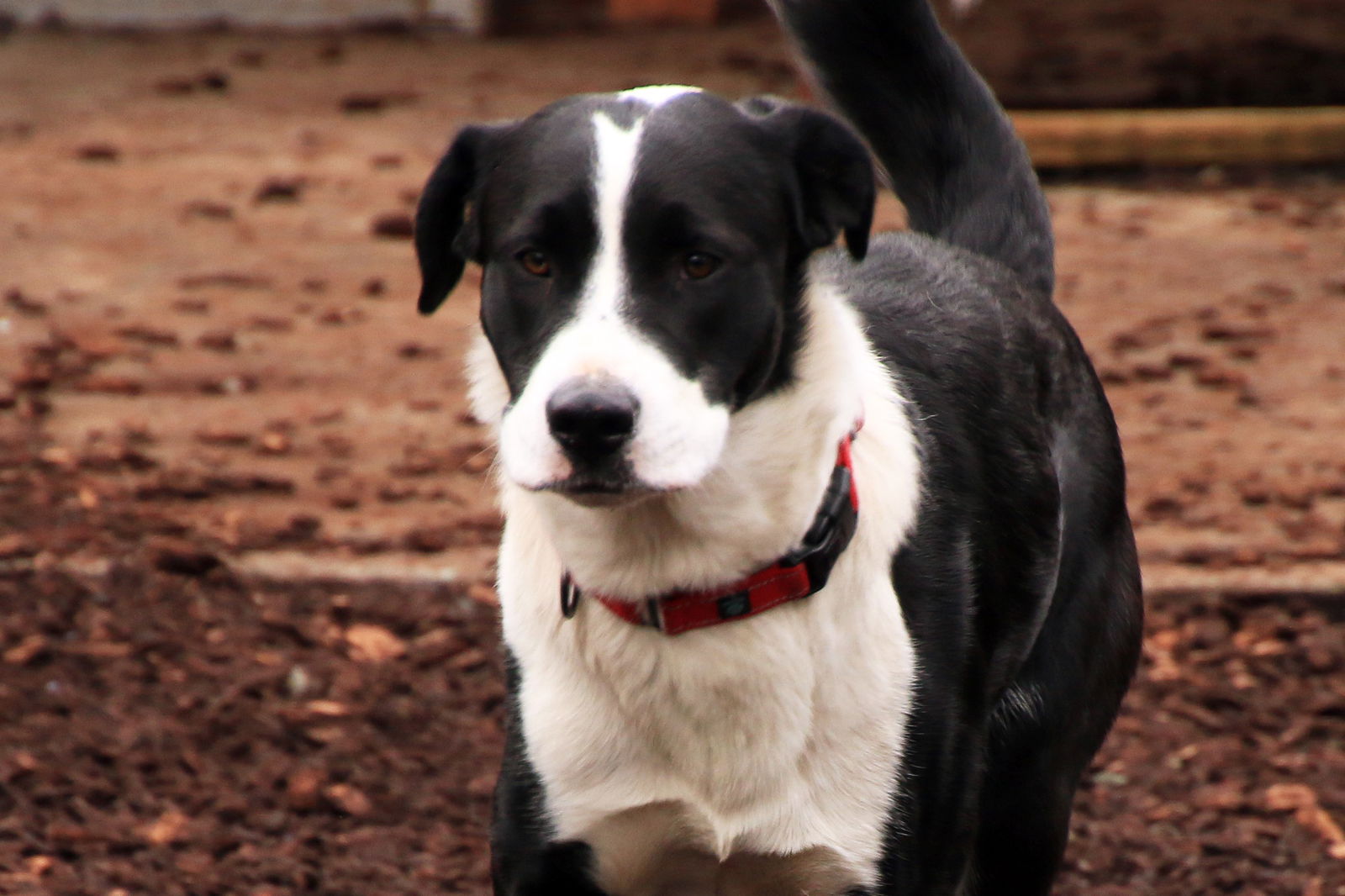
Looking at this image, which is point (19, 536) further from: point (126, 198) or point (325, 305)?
→ point (126, 198)

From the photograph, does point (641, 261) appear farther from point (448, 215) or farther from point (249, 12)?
point (249, 12)

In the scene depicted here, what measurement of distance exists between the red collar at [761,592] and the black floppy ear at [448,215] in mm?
625

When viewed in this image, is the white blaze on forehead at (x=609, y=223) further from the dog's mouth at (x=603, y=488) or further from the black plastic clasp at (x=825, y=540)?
the black plastic clasp at (x=825, y=540)

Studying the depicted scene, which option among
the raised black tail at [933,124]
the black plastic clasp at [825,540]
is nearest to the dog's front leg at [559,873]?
the black plastic clasp at [825,540]

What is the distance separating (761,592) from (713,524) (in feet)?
0.44

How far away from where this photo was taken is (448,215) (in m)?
2.91

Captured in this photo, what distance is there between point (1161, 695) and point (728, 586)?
2.11m

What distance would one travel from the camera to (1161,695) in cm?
444

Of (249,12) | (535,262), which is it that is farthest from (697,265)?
(249,12)

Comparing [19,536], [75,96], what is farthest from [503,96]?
[19,536]

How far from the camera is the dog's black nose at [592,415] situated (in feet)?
7.58

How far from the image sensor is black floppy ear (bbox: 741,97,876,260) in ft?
8.98

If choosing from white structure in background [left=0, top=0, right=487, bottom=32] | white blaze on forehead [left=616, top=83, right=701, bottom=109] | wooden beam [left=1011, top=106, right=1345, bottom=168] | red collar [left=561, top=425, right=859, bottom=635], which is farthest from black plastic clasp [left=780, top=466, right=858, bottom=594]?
white structure in background [left=0, top=0, right=487, bottom=32]

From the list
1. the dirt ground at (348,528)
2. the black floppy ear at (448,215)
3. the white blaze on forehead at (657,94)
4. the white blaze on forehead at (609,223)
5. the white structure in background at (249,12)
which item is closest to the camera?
the white blaze on forehead at (609,223)
